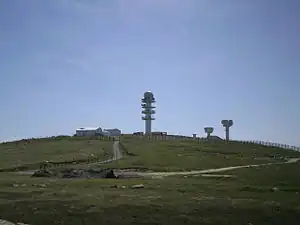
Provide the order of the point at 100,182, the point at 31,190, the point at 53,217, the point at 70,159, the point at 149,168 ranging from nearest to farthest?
1. the point at 53,217
2. the point at 31,190
3. the point at 100,182
4. the point at 149,168
5. the point at 70,159

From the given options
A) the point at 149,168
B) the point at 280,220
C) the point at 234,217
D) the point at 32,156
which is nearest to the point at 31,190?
the point at 234,217

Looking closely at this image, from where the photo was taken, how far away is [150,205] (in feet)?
108

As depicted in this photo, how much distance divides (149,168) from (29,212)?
47.1 m

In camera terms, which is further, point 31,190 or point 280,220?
point 31,190

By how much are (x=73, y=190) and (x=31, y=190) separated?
384 cm

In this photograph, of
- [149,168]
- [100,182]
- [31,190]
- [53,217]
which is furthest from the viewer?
[149,168]

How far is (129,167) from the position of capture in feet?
259

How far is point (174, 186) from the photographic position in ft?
151

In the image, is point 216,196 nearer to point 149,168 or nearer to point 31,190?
point 31,190

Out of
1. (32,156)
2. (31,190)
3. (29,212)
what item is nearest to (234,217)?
(29,212)

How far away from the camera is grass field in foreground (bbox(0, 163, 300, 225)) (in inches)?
1177

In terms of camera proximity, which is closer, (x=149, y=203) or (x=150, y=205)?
(x=150, y=205)

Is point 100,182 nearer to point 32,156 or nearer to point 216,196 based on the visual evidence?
point 216,196

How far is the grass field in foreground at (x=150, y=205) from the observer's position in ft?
98.1
